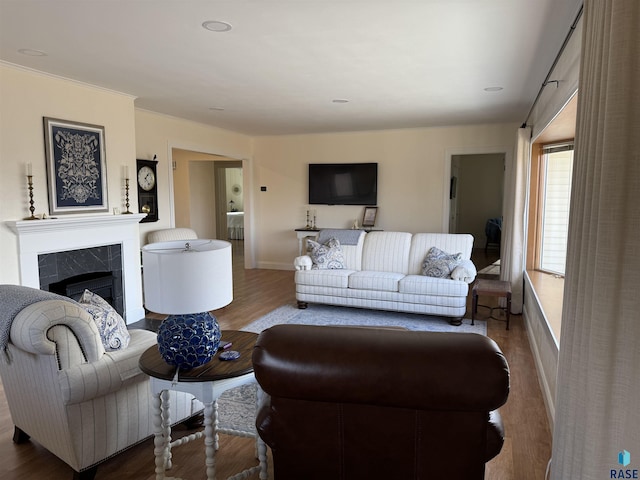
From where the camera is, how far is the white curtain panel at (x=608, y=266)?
1.19 metres

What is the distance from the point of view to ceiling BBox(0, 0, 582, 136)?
247cm

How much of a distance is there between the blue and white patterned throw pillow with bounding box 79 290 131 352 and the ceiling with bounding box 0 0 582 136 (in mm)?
1671

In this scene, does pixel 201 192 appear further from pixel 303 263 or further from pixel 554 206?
pixel 554 206

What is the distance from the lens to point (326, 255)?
18.2 ft

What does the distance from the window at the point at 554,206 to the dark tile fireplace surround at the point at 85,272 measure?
485 cm

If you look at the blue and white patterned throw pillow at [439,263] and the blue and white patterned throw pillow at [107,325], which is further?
the blue and white patterned throw pillow at [439,263]

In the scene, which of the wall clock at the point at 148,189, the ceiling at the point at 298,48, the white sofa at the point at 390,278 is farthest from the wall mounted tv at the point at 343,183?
the wall clock at the point at 148,189

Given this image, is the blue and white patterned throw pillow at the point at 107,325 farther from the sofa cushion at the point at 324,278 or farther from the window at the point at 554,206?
the window at the point at 554,206

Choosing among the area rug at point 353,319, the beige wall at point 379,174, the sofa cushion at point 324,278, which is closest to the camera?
the area rug at point 353,319

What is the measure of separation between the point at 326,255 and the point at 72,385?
12.5ft

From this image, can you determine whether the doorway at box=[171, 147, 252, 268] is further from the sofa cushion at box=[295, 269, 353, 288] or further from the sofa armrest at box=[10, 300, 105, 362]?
the sofa armrest at box=[10, 300, 105, 362]

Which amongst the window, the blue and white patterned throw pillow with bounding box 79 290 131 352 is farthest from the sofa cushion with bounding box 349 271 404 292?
the blue and white patterned throw pillow with bounding box 79 290 131 352

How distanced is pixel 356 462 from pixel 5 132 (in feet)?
12.4

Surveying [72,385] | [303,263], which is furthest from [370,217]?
[72,385]
